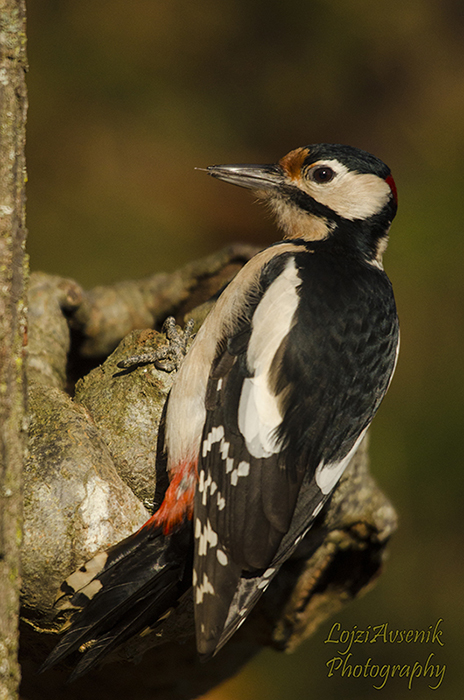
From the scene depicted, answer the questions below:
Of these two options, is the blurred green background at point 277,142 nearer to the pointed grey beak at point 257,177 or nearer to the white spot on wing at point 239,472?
the pointed grey beak at point 257,177

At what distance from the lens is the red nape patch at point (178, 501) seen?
93 cm

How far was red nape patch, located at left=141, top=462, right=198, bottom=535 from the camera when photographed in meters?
0.93

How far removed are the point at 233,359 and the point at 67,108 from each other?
6.12 feet

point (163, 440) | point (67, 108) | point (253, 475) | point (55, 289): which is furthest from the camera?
point (67, 108)

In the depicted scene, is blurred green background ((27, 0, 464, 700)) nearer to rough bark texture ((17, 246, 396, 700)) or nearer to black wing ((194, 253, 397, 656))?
rough bark texture ((17, 246, 396, 700))

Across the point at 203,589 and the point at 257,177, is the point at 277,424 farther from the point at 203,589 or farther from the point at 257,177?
the point at 257,177

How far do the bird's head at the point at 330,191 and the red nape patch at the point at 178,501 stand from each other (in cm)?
54

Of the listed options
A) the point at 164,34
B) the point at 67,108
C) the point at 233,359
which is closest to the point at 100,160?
the point at 67,108

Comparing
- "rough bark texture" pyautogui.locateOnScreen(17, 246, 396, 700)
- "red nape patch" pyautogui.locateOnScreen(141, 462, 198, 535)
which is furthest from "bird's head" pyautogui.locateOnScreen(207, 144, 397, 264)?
"red nape patch" pyautogui.locateOnScreen(141, 462, 198, 535)

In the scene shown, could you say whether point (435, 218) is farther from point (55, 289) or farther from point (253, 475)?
point (253, 475)

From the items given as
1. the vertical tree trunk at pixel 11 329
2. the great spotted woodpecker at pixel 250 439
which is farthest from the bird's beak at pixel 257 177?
the vertical tree trunk at pixel 11 329

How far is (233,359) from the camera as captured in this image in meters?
0.99

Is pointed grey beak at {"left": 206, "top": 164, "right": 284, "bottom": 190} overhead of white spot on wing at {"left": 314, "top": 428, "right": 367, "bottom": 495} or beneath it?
overhead

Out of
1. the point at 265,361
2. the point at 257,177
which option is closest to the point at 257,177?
the point at 257,177
